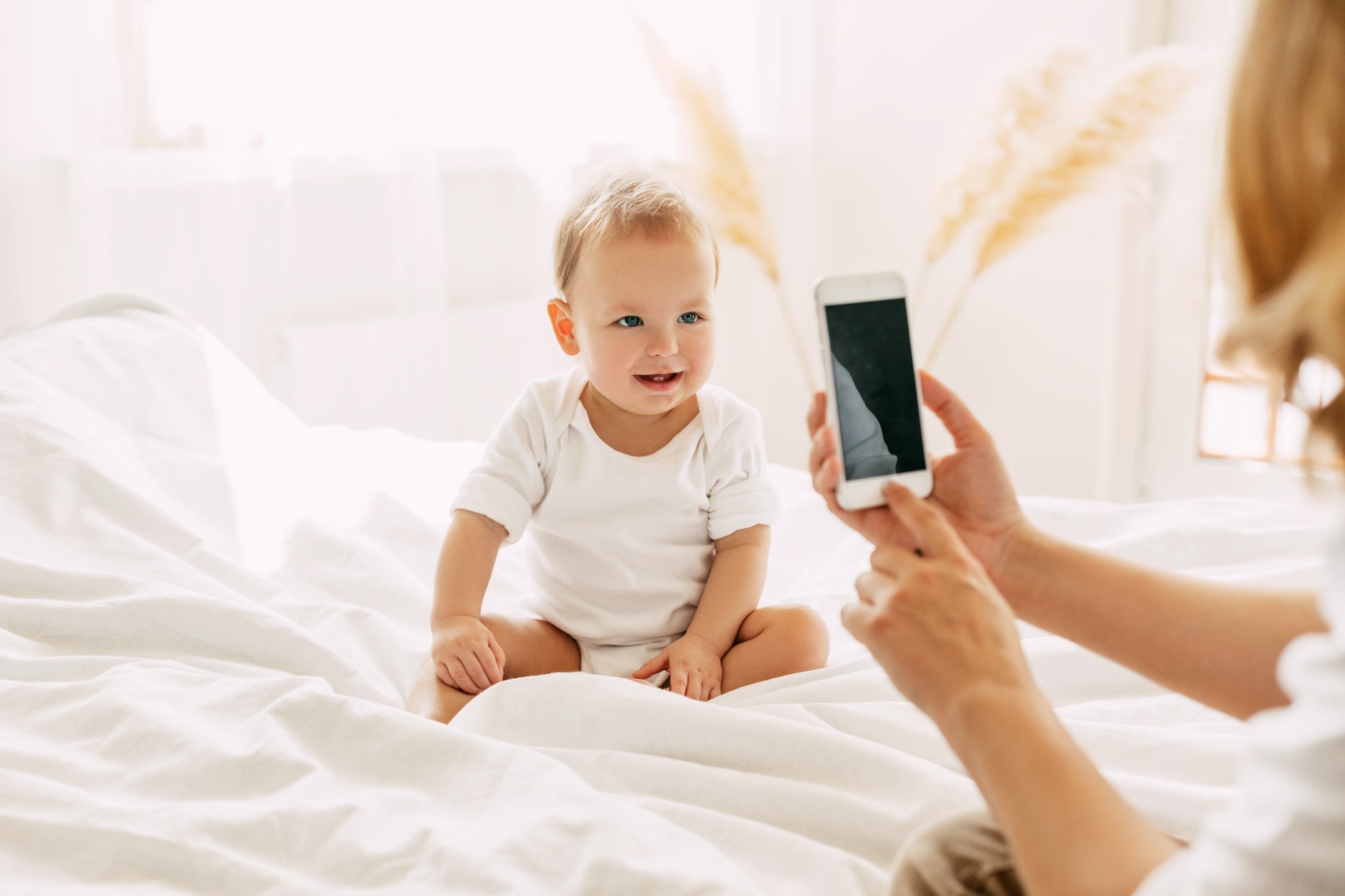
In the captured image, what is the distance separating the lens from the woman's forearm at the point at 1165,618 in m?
0.80

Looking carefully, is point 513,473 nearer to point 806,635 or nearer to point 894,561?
point 806,635

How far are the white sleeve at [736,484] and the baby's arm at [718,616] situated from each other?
0.01 m

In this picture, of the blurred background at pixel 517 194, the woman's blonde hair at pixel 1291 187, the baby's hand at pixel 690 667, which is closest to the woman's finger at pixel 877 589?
the woman's blonde hair at pixel 1291 187

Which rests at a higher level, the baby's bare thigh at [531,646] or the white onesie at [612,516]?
the white onesie at [612,516]

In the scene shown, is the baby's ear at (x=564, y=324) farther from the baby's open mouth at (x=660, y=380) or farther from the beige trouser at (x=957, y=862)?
the beige trouser at (x=957, y=862)

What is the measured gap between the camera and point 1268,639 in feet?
2.61

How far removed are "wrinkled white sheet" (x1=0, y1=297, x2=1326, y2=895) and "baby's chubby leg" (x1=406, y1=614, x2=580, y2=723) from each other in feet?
0.16

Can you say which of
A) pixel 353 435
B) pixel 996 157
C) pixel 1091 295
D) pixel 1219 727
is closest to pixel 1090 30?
pixel 1091 295

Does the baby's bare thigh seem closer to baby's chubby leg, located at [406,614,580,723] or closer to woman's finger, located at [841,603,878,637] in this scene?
baby's chubby leg, located at [406,614,580,723]

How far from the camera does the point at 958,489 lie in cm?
94

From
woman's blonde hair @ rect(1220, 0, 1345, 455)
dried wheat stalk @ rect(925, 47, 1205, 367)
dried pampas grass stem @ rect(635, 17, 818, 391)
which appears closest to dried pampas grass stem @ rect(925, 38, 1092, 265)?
dried wheat stalk @ rect(925, 47, 1205, 367)

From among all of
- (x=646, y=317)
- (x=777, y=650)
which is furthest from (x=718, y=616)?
(x=646, y=317)

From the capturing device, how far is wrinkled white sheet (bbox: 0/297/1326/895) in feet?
2.43

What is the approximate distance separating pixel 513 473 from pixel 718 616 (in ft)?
0.87
